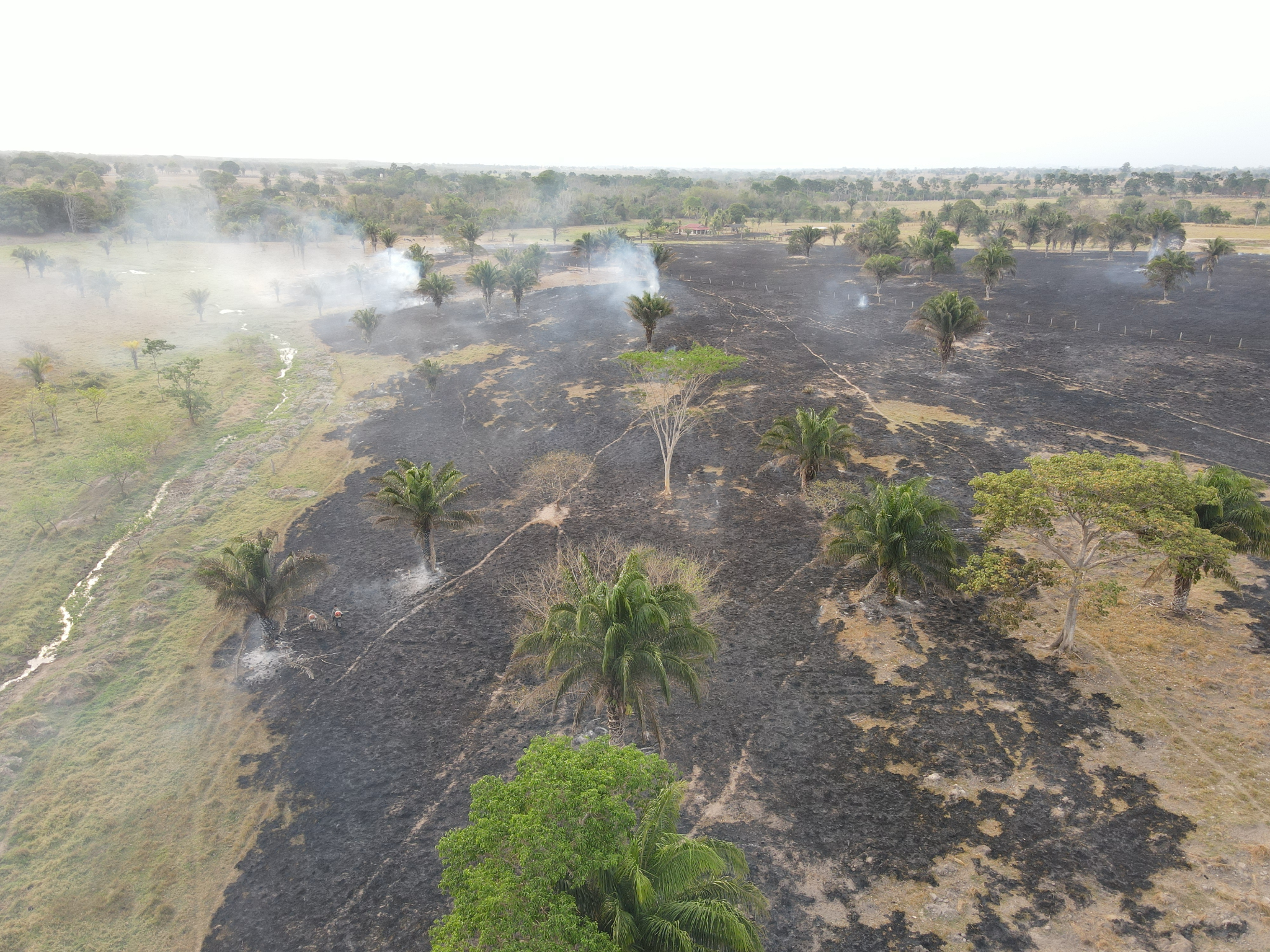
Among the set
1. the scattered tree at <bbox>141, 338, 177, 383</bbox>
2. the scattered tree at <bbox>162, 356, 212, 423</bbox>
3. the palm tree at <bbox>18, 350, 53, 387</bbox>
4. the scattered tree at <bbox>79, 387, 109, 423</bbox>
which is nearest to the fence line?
the scattered tree at <bbox>162, 356, 212, 423</bbox>

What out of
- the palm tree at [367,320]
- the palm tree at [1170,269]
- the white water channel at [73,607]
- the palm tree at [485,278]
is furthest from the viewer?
the palm tree at [485,278]

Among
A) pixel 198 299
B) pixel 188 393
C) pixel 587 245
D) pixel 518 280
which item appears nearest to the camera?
pixel 188 393

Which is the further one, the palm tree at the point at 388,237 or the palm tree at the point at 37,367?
the palm tree at the point at 388,237

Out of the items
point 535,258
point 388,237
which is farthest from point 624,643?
point 388,237

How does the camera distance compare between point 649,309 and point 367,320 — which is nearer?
point 649,309

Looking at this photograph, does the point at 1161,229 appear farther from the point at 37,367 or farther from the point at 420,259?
the point at 37,367

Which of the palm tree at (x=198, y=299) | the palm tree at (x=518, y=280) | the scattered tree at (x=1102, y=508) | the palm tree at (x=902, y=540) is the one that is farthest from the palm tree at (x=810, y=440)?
the palm tree at (x=198, y=299)

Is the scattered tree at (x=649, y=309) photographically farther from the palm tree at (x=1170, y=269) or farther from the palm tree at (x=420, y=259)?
the palm tree at (x=1170, y=269)

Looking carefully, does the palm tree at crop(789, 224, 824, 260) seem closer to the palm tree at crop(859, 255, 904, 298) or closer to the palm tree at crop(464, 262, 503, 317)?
the palm tree at crop(859, 255, 904, 298)
